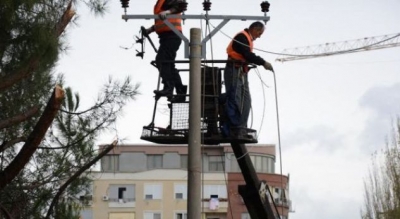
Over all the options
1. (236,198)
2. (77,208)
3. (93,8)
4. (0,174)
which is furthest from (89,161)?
(236,198)

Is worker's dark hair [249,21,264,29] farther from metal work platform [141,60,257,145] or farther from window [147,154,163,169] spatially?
window [147,154,163,169]

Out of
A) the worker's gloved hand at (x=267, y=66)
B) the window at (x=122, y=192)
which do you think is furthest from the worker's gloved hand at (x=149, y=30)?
the window at (x=122, y=192)

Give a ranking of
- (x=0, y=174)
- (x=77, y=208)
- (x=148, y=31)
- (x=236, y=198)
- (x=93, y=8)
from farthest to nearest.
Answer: (x=236, y=198) → (x=77, y=208) → (x=93, y=8) → (x=148, y=31) → (x=0, y=174)

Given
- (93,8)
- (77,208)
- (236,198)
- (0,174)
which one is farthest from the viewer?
(236,198)

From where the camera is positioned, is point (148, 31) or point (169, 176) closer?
point (148, 31)

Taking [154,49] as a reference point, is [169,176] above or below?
above

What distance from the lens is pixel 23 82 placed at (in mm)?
19250

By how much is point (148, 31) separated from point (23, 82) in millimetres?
3126

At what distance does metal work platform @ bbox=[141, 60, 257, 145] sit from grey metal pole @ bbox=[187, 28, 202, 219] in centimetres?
233

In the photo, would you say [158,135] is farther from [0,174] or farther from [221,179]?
[221,179]

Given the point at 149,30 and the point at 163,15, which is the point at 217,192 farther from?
the point at 163,15

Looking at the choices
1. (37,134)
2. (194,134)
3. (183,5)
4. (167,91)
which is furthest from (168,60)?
(194,134)

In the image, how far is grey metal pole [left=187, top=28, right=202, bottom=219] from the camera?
13898 mm

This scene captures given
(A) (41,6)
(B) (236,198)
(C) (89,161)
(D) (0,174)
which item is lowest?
(D) (0,174)
